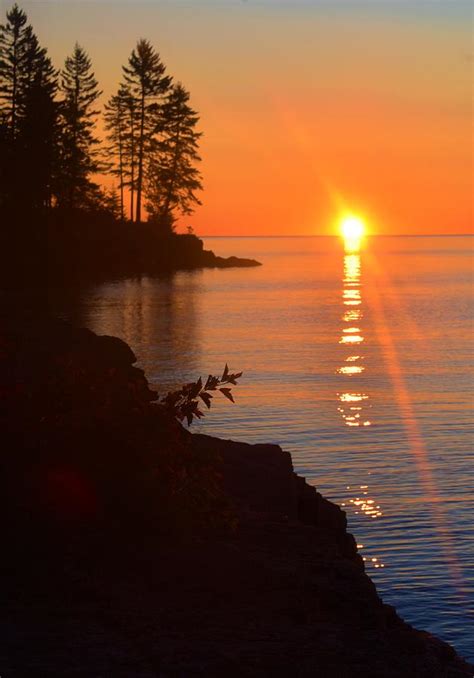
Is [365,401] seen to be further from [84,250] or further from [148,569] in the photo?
[84,250]

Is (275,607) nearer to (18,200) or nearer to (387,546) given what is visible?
(387,546)

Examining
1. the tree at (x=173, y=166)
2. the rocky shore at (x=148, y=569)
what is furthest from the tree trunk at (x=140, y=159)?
the rocky shore at (x=148, y=569)

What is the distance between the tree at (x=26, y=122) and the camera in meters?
73.2

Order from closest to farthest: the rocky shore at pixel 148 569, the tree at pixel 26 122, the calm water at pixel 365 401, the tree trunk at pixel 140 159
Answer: the rocky shore at pixel 148 569
the calm water at pixel 365 401
the tree at pixel 26 122
the tree trunk at pixel 140 159

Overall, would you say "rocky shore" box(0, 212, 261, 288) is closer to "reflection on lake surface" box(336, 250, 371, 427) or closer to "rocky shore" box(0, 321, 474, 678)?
"reflection on lake surface" box(336, 250, 371, 427)

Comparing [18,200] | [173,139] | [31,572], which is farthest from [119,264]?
[31,572]

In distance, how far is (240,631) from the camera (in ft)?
26.2

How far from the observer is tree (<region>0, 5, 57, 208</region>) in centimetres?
7325

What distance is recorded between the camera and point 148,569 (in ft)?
29.6

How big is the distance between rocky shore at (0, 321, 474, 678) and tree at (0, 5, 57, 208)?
64148 millimetres

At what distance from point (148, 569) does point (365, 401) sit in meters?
21.6

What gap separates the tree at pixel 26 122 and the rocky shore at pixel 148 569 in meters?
64.1

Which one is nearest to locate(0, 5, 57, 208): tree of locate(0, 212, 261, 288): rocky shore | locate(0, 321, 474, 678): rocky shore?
locate(0, 212, 261, 288): rocky shore

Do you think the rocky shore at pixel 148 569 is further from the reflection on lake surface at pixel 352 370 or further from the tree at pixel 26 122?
the tree at pixel 26 122
